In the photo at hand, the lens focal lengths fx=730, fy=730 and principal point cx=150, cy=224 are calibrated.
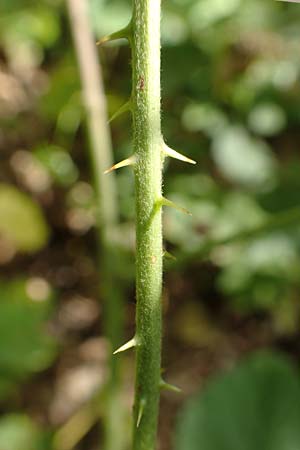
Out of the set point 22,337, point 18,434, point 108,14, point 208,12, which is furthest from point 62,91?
point 18,434

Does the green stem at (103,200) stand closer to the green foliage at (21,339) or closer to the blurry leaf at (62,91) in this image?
the green foliage at (21,339)

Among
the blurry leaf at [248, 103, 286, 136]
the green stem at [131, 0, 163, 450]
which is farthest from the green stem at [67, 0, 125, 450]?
the green stem at [131, 0, 163, 450]

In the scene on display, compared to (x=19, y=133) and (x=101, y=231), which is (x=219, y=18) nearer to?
(x=101, y=231)

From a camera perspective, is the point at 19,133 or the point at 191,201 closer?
the point at 191,201

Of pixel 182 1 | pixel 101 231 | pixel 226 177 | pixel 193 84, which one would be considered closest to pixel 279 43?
pixel 193 84

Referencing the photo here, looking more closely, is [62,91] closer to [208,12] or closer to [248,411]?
[208,12]

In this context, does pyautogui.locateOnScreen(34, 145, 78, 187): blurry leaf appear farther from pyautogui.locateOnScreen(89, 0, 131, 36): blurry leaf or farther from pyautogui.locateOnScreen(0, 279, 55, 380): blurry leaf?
pyautogui.locateOnScreen(89, 0, 131, 36): blurry leaf

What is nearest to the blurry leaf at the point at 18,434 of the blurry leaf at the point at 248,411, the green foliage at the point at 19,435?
the green foliage at the point at 19,435
